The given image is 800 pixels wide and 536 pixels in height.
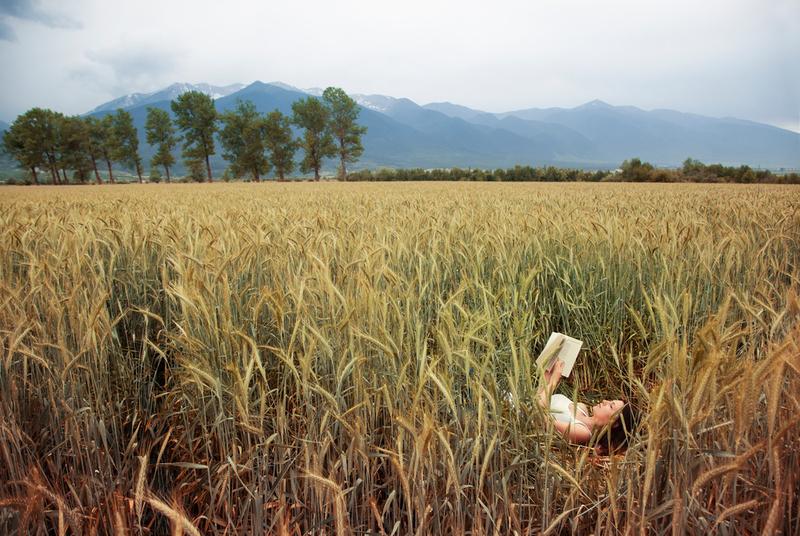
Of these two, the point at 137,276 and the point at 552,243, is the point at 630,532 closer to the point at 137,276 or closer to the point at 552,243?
the point at 552,243

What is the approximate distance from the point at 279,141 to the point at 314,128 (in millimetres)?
4697

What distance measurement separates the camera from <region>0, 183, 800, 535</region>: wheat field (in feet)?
3.18

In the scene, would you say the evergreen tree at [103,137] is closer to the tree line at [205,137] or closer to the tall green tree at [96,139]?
the tall green tree at [96,139]

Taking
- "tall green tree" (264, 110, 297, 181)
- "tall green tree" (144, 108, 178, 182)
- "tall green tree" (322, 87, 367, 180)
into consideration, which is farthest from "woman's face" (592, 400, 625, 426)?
"tall green tree" (144, 108, 178, 182)

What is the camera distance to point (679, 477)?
100 cm

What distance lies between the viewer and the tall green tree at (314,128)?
50.9 meters

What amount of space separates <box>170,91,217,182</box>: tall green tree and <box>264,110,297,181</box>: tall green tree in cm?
617

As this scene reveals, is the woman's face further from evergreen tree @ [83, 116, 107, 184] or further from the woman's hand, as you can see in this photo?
evergreen tree @ [83, 116, 107, 184]

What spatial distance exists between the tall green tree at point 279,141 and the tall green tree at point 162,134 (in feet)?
36.3

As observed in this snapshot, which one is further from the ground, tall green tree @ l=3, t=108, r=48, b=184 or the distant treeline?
tall green tree @ l=3, t=108, r=48, b=184

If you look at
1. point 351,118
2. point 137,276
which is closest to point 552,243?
point 137,276

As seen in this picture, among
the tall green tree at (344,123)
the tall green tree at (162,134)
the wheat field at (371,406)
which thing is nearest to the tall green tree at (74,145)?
the tall green tree at (162,134)

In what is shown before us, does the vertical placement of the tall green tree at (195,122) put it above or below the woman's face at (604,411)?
above

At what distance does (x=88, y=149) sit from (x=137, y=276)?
65716 mm
